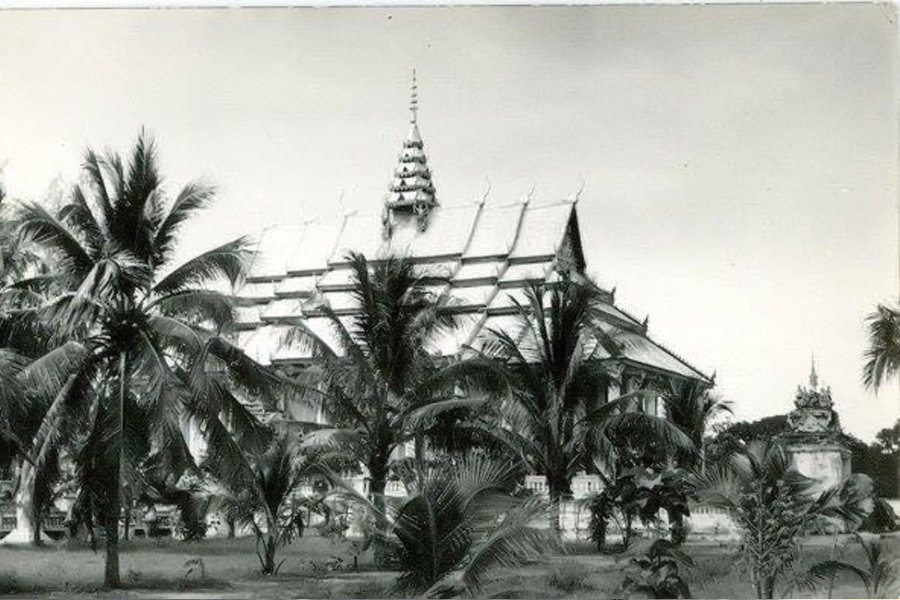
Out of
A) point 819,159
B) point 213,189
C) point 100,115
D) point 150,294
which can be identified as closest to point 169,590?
point 150,294

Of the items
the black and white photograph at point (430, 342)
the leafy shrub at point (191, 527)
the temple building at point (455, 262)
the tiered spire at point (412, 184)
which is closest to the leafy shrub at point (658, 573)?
the black and white photograph at point (430, 342)

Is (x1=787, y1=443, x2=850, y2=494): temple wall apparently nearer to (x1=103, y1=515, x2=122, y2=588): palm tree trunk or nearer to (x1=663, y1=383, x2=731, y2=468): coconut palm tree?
(x1=663, y1=383, x2=731, y2=468): coconut palm tree

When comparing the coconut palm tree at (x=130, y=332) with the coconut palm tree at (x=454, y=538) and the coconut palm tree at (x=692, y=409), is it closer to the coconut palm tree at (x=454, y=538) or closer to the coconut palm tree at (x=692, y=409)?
the coconut palm tree at (x=454, y=538)

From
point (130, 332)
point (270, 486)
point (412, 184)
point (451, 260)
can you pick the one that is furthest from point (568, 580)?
point (412, 184)

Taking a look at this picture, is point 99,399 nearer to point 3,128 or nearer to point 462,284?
point 3,128

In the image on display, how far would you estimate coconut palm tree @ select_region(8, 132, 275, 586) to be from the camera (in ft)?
50.0

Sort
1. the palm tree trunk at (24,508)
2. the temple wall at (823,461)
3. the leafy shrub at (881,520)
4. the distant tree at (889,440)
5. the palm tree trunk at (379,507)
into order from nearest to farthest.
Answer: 1. the palm tree trunk at (379,507)
2. the palm tree trunk at (24,508)
3. the distant tree at (889,440)
4. the leafy shrub at (881,520)
5. the temple wall at (823,461)

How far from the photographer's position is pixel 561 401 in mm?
18328

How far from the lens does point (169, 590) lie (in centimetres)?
1540

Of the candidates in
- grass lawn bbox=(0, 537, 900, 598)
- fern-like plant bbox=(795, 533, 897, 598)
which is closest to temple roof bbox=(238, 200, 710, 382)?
grass lawn bbox=(0, 537, 900, 598)

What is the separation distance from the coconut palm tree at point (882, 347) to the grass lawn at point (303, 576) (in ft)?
7.47

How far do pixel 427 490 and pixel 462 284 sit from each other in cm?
1842

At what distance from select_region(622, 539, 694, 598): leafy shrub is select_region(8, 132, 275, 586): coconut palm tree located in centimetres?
581

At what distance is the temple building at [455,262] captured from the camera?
2984 cm
